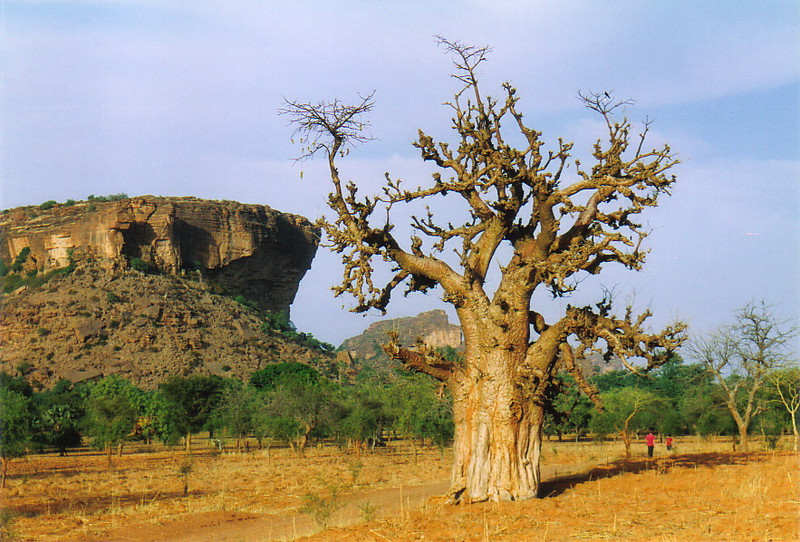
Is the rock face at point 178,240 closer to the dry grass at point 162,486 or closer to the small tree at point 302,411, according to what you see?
the small tree at point 302,411

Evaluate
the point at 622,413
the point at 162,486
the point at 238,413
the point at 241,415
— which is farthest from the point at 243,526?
the point at 622,413

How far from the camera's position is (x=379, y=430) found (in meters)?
37.7

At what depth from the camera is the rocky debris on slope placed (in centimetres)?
6881

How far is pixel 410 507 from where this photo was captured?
12.2m

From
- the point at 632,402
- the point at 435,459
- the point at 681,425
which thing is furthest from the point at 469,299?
the point at 681,425

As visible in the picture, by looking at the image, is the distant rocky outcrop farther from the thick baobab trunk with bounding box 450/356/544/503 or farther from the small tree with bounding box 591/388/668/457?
the thick baobab trunk with bounding box 450/356/544/503

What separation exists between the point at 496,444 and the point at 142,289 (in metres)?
74.1

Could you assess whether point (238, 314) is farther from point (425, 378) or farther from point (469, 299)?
point (469, 299)

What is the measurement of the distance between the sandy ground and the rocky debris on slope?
4663 centimetres

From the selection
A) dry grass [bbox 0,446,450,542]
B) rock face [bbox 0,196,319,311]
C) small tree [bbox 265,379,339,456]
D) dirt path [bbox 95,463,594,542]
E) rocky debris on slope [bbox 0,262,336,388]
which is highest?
rock face [bbox 0,196,319,311]

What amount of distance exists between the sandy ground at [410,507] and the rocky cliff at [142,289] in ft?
159

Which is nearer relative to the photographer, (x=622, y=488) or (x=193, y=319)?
(x=622, y=488)

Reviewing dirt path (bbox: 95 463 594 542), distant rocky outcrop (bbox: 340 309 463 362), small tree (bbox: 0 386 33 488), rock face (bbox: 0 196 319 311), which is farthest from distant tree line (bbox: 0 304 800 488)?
distant rocky outcrop (bbox: 340 309 463 362)

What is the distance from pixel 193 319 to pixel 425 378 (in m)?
45.8
